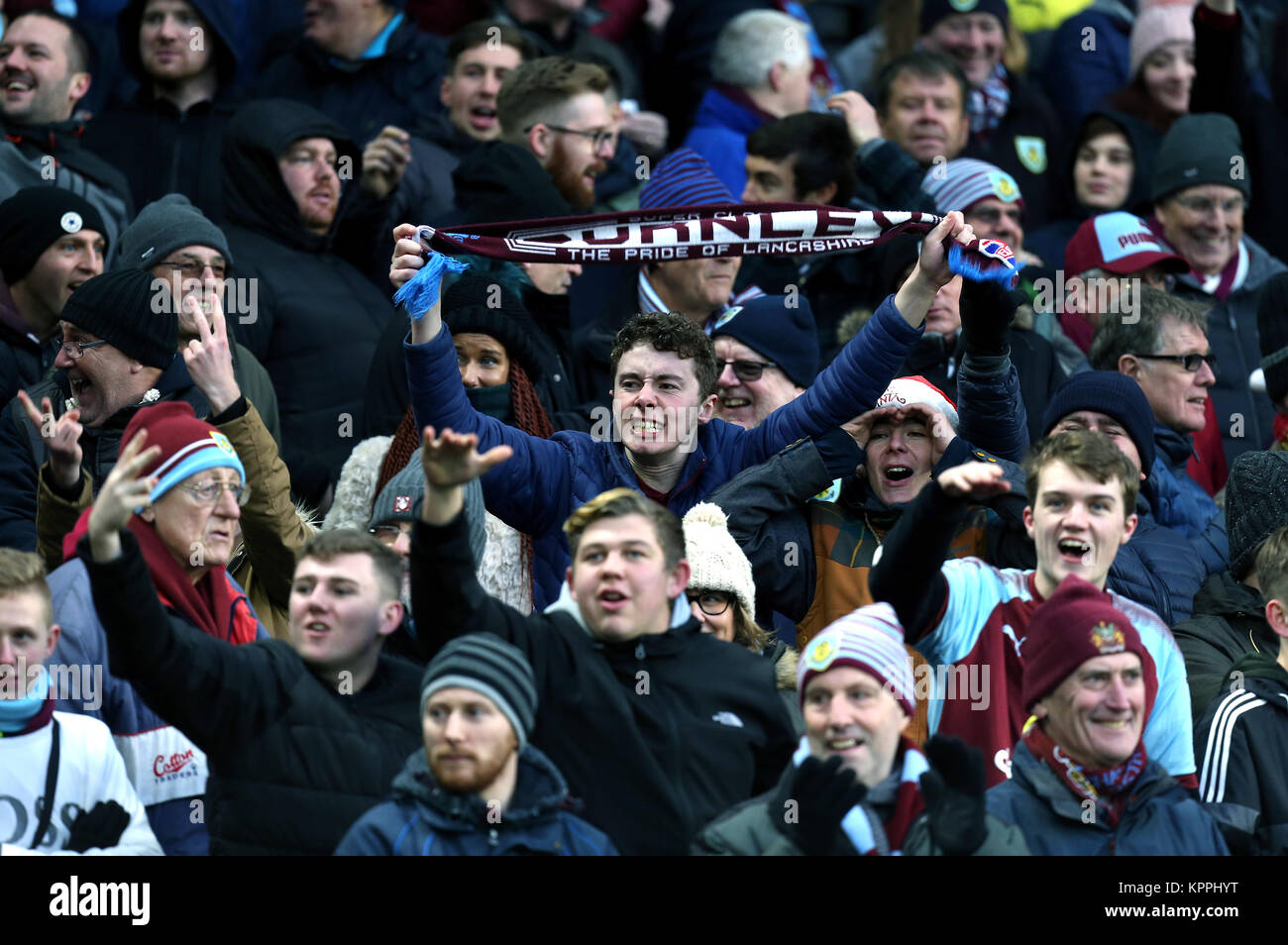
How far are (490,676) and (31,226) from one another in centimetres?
373

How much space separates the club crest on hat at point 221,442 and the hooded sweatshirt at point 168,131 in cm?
316

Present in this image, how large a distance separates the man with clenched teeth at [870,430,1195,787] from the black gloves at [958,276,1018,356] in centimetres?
96

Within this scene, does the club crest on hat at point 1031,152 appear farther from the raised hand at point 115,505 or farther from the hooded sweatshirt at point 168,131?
the raised hand at point 115,505

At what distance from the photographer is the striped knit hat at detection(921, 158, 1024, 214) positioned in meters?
9.71

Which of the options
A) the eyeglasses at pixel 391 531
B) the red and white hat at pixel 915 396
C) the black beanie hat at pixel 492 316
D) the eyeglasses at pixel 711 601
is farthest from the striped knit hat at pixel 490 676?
the black beanie hat at pixel 492 316

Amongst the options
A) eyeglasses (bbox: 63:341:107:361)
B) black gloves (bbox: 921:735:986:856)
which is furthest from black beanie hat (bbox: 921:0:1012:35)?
black gloves (bbox: 921:735:986:856)

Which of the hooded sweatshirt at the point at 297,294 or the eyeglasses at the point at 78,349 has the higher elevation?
the hooded sweatshirt at the point at 297,294

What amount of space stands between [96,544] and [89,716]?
31.5 inches

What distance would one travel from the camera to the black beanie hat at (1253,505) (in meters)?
7.46

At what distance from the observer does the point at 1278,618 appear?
6.78 meters

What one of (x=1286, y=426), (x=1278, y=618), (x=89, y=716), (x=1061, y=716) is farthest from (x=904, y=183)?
(x=89, y=716)

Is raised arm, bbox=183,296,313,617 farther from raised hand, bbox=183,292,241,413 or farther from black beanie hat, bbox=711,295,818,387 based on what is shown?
black beanie hat, bbox=711,295,818,387

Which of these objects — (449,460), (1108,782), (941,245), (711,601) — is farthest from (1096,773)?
(941,245)

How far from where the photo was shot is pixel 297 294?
8.92 m
